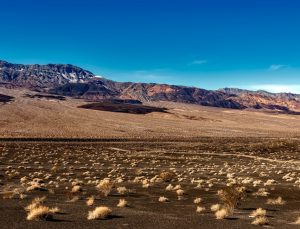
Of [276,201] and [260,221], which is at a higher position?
[260,221]

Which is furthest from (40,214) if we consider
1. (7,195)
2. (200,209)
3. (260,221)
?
(260,221)

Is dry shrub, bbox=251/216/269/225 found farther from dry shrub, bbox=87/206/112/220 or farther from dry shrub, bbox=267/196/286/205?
dry shrub, bbox=267/196/286/205

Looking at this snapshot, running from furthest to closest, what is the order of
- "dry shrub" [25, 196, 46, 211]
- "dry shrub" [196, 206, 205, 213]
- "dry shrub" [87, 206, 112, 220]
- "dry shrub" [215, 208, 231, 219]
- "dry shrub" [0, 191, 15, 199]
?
"dry shrub" [0, 191, 15, 199], "dry shrub" [196, 206, 205, 213], "dry shrub" [25, 196, 46, 211], "dry shrub" [215, 208, 231, 219], "dry shrub" [87, 206, 112, 220]

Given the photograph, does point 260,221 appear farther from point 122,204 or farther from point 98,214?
point 122,204

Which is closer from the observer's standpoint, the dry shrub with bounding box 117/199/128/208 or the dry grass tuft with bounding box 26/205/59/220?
the dry grass tuft with bounding box 26/205/59/220

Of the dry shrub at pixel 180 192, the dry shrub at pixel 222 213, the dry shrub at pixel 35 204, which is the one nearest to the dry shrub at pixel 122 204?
the dry shrub at pixel 35 204

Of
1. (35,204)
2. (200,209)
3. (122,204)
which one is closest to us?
(35,204)

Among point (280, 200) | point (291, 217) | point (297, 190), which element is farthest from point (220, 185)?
point (291, 217)

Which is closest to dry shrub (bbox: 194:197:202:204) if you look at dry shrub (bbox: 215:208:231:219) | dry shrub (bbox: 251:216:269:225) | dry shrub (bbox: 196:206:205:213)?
dry shrub (bbox: 196:206:205:213)

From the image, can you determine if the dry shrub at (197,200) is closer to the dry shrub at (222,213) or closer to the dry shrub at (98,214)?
the dry shrub at (222,213)

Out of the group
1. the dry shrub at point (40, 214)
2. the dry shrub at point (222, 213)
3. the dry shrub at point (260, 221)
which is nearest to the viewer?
the dry shrub at point (40, 214)

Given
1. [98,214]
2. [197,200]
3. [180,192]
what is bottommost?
[180,192]

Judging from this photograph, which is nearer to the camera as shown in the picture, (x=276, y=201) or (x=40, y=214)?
(x=40, y=214)

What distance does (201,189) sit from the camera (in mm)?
24656
